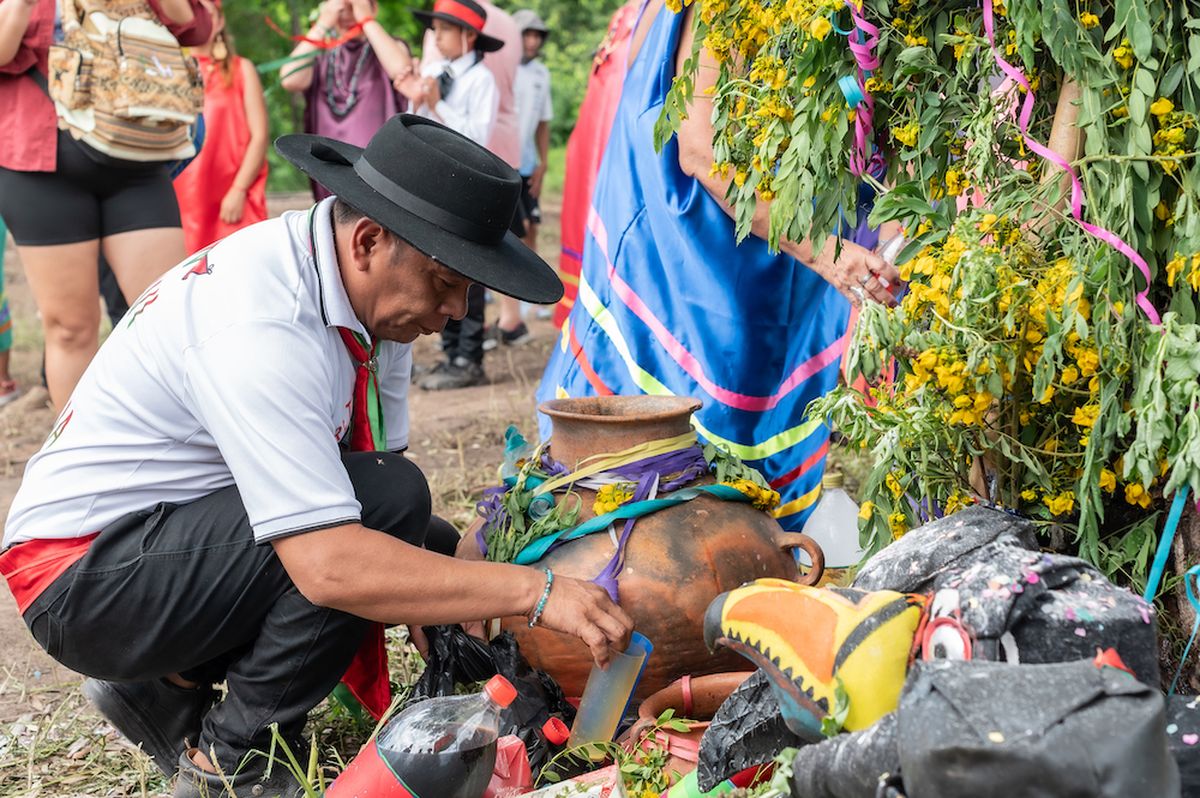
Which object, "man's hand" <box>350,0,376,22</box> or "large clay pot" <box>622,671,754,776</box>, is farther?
"man's hand" <box>350,0,376,22</box>

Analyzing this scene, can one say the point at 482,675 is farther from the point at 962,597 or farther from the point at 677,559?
the point at 962,597

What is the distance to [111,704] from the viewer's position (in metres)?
2.83

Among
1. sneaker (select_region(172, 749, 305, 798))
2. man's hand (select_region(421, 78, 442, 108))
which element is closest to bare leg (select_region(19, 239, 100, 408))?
sneaker (select_region(172, 749, 305, 798))

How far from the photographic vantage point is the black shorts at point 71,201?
4156mm

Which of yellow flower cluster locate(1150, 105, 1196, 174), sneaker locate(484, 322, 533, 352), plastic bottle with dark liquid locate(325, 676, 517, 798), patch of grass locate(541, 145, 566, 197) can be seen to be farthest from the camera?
patch of grass locate(541, 145, 566, 197)

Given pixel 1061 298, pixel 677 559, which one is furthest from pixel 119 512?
pixel 1061 298

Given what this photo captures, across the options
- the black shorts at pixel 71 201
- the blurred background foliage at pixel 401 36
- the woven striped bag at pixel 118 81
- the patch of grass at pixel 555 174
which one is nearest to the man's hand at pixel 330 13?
the woven striped bag at pixel 118 81

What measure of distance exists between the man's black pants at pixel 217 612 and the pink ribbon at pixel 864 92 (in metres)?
1.08

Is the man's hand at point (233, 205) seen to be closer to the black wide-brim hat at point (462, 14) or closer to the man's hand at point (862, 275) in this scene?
the black wide-brim hat at point (462, 14)

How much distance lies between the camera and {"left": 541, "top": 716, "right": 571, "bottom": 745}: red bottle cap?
8.32ft

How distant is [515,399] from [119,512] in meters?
3.95

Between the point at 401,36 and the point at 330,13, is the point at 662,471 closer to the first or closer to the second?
the point at 330,13

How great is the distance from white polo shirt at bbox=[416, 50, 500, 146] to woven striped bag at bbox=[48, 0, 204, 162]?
2.26 m

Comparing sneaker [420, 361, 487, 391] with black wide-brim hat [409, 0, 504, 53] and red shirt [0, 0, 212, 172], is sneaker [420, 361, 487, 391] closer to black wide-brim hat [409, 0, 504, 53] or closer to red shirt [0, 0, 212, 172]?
black wide-brim hat [409, 0, 504, 53]
